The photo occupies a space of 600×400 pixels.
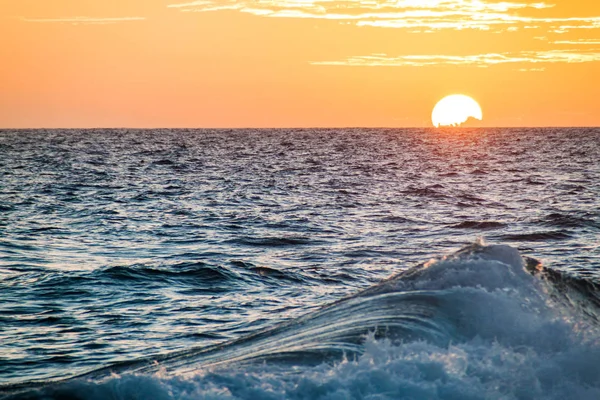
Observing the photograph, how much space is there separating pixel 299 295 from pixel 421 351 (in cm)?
663

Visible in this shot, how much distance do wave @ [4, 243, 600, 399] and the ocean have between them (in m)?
0.02

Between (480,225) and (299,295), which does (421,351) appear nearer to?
(299,295)

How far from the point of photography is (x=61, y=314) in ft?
36.3

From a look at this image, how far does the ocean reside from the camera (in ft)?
18.4

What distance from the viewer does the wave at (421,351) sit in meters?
5.41

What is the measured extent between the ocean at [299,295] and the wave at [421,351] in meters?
0.02

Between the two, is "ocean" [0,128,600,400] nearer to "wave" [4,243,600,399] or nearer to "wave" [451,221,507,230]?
"wave" [4,243,600,399]

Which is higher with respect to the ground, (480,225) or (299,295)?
(480,225)

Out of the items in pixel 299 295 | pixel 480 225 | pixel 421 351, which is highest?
pixel 421 351

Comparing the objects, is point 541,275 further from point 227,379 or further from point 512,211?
point 512,211

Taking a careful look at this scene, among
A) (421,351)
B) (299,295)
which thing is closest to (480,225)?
(299,295)

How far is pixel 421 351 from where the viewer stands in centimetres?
582

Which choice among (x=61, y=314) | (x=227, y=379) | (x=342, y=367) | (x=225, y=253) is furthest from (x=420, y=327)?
(x=225, y=253)

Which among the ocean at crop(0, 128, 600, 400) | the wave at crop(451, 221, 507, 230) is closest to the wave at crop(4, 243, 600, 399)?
the ocean at crop(0, 128, 600, 400)
